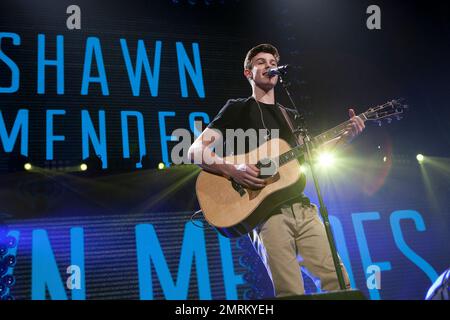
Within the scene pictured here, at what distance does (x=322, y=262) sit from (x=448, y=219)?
146 inches

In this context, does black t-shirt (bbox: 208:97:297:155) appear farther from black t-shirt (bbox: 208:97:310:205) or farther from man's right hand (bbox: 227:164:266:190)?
man's right hand (bbox: 227:164:266:190)

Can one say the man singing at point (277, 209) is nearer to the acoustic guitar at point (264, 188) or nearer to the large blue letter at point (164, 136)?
the acoustic guitar at point (264, 188)

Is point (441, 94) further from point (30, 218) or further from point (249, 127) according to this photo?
point (30, 218)

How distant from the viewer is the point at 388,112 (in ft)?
10.6

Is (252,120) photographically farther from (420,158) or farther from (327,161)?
(420,158)

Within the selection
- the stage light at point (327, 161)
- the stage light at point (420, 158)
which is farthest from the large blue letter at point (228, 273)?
the stage light at point (420, 158)

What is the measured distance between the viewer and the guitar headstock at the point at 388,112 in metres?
3.20

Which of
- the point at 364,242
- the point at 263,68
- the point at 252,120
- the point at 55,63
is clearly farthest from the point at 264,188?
the point at 55,63

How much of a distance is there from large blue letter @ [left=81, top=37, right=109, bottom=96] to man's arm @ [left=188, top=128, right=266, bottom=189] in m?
2.54

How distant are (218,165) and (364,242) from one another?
3.00m

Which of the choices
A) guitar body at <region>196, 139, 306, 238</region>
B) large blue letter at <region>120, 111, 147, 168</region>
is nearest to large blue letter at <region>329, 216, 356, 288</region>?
large blue letter at <region>120, 111, 147, 168</region>

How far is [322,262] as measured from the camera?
299 cm

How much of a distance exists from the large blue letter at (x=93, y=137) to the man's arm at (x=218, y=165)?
2.14 meters

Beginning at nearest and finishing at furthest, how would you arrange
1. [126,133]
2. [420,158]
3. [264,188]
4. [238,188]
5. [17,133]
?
[264,188] < [238,188] < [17,133] < [126,133] < [420,158]
